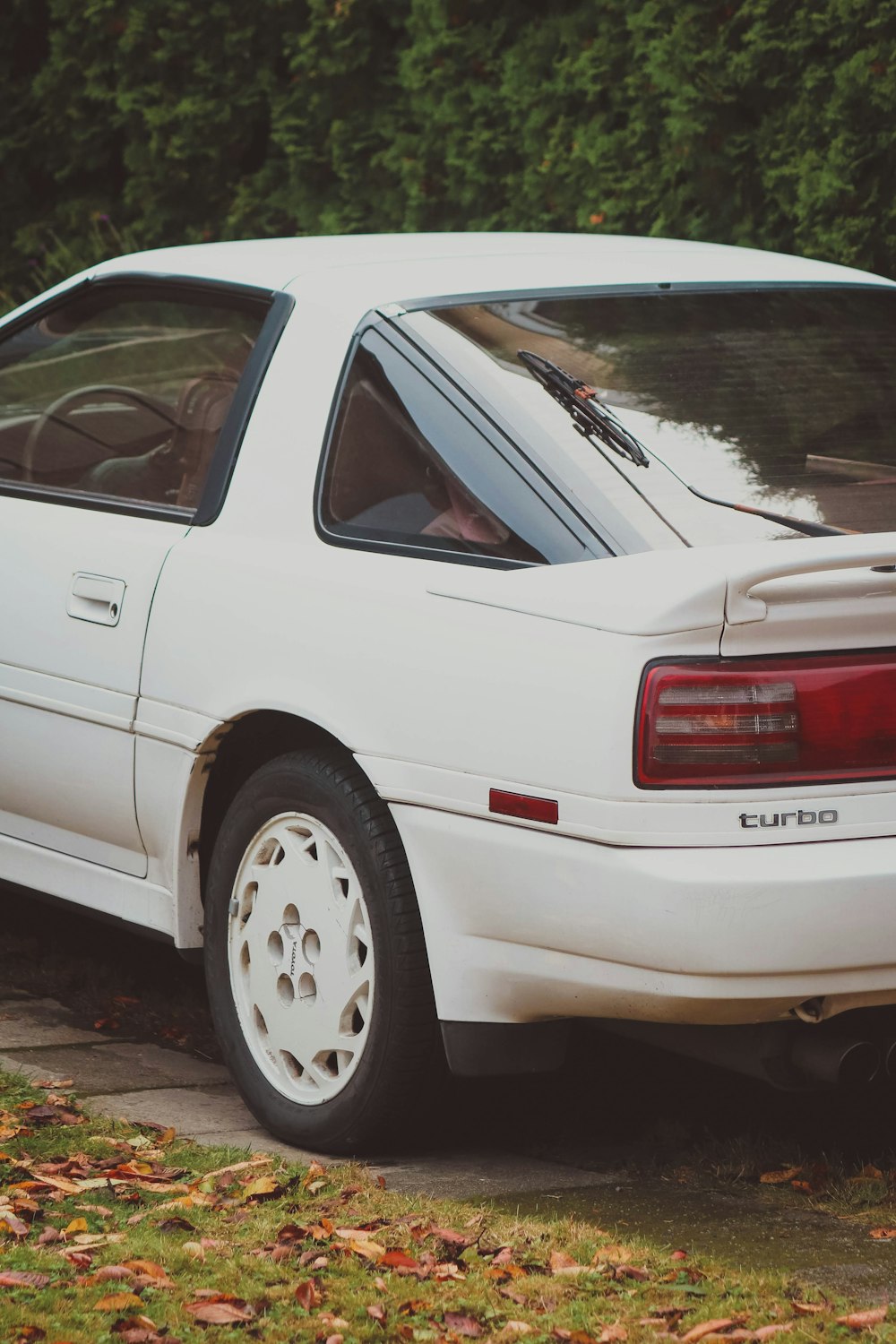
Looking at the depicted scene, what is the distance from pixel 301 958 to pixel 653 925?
3.07ft

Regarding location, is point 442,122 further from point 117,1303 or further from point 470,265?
point 117,1303

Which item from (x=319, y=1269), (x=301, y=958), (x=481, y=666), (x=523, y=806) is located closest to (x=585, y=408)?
(x=481, y=666)

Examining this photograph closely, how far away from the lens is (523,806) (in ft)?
10.8

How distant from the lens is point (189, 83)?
1136 centimetres

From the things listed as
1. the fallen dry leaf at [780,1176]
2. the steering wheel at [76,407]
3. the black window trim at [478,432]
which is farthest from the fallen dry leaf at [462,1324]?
the steering wheel at [76,407]

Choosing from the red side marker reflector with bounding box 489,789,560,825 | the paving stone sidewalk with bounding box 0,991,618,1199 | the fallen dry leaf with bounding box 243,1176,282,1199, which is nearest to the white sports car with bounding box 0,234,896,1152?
the red side marker reflector with bounding box 489,789,560,825

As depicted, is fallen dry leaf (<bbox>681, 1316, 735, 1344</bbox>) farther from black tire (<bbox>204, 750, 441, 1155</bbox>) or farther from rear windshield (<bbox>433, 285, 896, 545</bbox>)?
rear windshield (<bbox>433, 285, 896, 545</bbox>)

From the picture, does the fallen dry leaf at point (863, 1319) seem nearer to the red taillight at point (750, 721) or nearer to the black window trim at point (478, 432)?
the red taillight at point (750, 721)

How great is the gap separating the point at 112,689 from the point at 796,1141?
1728mm

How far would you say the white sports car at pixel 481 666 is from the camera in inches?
123

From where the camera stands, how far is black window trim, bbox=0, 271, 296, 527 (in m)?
4.14

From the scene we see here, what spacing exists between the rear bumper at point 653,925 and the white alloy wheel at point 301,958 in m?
0.28

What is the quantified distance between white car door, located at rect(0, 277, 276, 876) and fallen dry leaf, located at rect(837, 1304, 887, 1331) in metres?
1.98

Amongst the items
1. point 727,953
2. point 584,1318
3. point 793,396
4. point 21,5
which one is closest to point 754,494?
point 793,396
